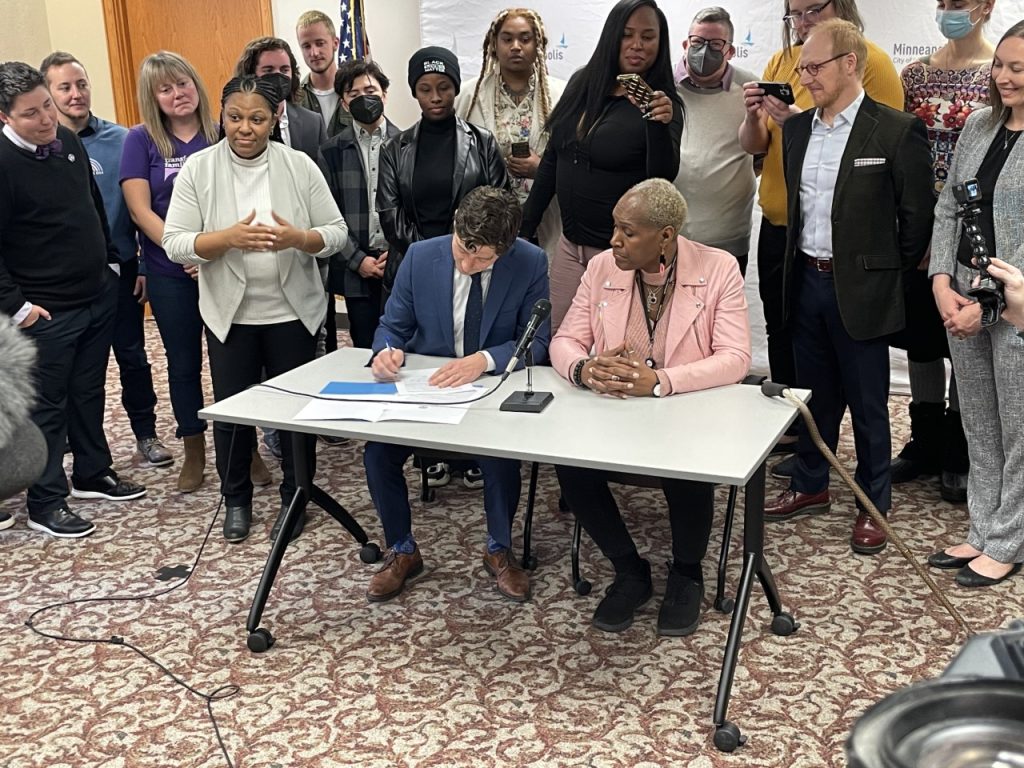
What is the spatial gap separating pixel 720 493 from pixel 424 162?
5.54 feet

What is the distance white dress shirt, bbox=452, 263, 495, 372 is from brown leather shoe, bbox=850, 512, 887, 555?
142 cm

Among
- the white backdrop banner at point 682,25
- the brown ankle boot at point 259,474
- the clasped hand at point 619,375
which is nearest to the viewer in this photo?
the clasped hand at point 619,375

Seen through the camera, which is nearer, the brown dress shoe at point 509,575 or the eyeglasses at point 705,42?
the brown dress shoe at point 509,575

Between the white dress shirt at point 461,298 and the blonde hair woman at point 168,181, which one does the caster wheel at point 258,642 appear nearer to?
the white dress shirt at point 461,298

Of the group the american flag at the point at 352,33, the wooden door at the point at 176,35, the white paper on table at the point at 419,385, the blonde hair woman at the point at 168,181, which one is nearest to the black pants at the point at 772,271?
the white paper on table at the point at 419,385

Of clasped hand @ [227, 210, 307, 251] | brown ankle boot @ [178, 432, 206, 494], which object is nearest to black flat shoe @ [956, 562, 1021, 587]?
clasped hand @ [227, 210, 307, 251]

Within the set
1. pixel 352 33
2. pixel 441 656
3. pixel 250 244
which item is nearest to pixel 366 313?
pixel 250 244

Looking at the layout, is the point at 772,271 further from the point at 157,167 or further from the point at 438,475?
the point at 157,167

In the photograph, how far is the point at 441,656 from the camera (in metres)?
2.88

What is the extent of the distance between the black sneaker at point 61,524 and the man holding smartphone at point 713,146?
2475mm

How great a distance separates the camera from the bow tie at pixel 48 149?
3467 millimetres

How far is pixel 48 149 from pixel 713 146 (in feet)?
7.77

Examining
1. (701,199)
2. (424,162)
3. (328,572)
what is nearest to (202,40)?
(424,162)

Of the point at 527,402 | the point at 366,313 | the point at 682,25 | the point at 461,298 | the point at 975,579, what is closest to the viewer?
the point at 527,402
